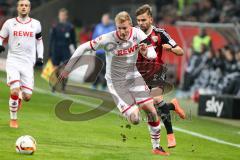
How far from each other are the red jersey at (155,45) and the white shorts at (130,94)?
0.39 m

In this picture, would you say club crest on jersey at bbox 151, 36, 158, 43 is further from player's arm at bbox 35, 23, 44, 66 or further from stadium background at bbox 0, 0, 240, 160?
player's arm at bbox 35, 23, 44, 66

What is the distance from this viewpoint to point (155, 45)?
1341 cm

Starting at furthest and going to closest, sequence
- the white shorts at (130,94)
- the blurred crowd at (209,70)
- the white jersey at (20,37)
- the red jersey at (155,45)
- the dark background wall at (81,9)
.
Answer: the dark background wall at (81,9)
the blurred crowd at (209,70)
the white jersey at (20,37)
the red jersey at (155,45)
the white shorts at (130,94)

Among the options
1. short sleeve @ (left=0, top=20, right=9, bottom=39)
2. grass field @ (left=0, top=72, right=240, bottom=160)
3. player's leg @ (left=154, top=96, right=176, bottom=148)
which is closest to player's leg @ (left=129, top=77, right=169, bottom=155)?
grass field @ (left=0, top=72, right=240, bottom=160)

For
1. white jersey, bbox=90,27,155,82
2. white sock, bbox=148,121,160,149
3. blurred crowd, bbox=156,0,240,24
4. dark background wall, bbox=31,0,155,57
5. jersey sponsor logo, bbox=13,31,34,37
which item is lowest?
white sock, bbox=148,121,160,149

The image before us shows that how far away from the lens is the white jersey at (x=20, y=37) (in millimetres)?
15398

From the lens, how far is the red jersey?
1330cm

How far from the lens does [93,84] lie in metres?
27.7

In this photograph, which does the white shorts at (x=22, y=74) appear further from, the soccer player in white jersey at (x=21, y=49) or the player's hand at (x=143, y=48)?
the player's hand at (x=143, y=48)

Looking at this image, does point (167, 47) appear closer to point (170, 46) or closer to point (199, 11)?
point (170, 46)

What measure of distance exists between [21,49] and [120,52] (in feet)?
11.1

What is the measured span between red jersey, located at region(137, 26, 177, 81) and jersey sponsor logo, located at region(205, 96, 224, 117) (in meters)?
7.32

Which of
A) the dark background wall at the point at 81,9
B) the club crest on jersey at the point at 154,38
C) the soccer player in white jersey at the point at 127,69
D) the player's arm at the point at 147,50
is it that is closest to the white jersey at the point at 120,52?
the soccer player in white jersey at the point at 127,69

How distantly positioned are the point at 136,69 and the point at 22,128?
328 cm
